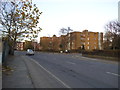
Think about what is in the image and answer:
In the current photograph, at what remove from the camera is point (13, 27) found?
25672 mm

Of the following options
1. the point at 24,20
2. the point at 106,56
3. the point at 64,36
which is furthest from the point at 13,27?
the point at 64,36

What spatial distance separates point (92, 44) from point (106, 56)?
91346 millimetres

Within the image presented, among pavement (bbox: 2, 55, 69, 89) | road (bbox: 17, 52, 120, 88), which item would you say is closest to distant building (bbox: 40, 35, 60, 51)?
road (bbox: 17, 52, 120, 88)

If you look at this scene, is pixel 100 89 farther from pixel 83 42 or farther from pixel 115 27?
pixel 83 42

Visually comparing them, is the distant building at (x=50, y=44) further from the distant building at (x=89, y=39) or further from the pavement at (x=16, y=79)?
the pavement at (x=16, y=79)

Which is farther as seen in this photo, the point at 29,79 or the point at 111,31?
the point at 111,31

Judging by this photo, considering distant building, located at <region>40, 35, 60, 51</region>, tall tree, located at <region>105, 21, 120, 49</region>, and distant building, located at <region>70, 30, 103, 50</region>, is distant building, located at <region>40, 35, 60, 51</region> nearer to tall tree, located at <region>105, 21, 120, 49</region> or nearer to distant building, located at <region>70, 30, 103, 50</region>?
distant building, located at <region>70, 30, 103, 50</region>

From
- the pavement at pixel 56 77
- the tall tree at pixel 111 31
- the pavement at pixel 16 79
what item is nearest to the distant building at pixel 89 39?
the tall tree at pixel 111 31

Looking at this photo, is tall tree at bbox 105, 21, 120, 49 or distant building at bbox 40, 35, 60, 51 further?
distant building at bbox 40, 35, 60, 51

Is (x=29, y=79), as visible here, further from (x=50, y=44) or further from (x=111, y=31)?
(x=50, y=44)

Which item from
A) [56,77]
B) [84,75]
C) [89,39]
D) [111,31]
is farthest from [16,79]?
[89,39]

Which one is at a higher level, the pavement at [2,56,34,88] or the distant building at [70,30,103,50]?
the distant building at [70,30,103,50]

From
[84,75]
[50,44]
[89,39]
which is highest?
[89,39]

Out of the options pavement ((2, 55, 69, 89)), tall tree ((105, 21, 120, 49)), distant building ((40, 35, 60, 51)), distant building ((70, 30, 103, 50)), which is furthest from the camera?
distant building ((70, 30, 103, 50))
